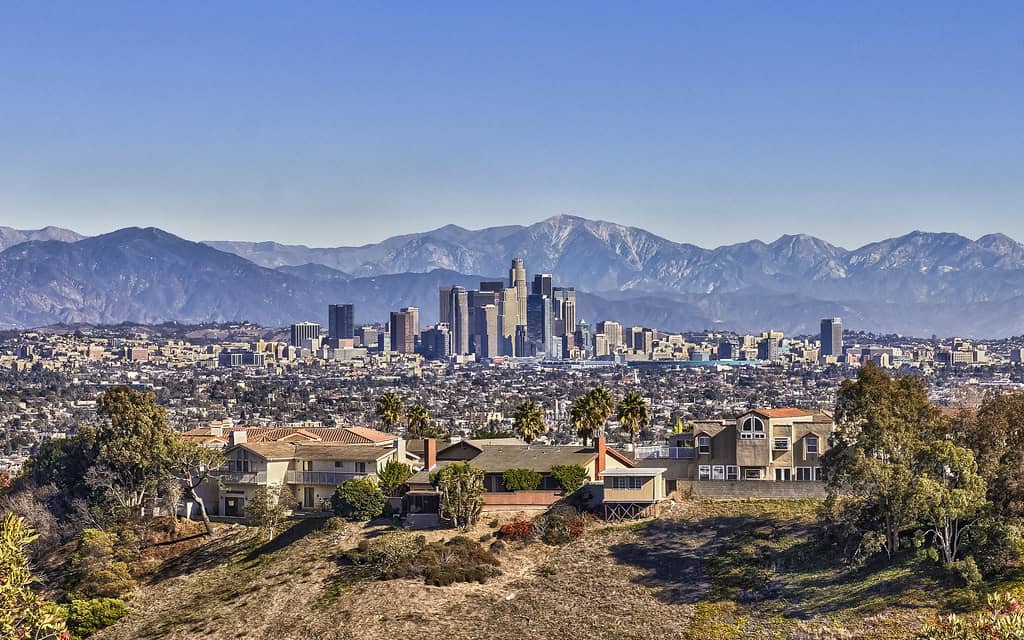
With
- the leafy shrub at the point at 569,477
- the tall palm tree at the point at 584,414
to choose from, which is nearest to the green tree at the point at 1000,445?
the leafy shrub at the point at 569,477

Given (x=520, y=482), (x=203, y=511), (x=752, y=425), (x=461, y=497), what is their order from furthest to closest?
(x=752, y=425) → (x=203, y=511) → (x=520, y=482) → (x=461, y=497)

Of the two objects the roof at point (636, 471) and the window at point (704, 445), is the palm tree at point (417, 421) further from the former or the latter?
the roof at point (636, 471)

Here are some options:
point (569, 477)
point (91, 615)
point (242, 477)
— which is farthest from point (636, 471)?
point (91, 615)

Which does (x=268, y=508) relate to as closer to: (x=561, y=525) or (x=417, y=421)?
(x=561, y=525)

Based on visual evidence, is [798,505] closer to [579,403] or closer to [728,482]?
[728,482]

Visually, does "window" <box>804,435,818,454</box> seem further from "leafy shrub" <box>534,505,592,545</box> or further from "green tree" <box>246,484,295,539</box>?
"green tree" <box>246,484,295,539</box>

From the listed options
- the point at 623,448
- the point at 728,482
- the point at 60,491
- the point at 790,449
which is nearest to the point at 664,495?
the point at 728,482

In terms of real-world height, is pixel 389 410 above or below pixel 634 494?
above
